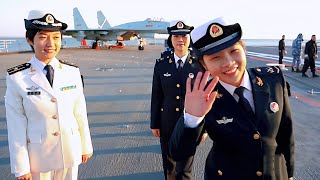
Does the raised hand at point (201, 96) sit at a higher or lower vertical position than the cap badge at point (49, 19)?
lower

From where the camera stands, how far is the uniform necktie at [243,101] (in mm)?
1519

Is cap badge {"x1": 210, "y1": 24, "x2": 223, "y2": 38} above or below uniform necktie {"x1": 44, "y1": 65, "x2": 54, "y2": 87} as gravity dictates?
above

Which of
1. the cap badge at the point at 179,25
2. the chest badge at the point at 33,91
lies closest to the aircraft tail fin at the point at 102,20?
the cap badge at the point at 179,25

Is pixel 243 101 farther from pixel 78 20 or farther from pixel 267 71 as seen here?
pixel 78 20

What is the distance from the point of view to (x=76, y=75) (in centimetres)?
229

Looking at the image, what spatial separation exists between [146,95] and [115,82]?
2.40 metres

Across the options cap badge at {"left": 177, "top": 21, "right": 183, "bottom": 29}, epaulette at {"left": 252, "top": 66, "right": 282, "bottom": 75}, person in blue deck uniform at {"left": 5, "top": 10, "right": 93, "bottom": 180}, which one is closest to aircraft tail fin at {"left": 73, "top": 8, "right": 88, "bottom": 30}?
cap badge at {"left": 177, "top": 21, "right": 183, "bottom": 29}

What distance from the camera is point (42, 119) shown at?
2.04 meters

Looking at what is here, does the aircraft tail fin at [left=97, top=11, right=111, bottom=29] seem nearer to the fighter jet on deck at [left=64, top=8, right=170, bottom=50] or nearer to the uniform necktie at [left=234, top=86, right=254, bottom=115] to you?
the fighter jet on deck at [left=64, top=8, right=170, bottom=50]

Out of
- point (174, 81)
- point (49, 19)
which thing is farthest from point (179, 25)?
point (49, 19)

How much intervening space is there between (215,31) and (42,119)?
1.43m

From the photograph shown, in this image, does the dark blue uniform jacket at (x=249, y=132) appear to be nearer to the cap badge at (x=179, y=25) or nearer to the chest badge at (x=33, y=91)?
the chest badge at (x=33, y=91)

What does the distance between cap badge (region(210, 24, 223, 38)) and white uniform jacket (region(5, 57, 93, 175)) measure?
4.19 feet

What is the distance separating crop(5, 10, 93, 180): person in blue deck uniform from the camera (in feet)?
6.46
